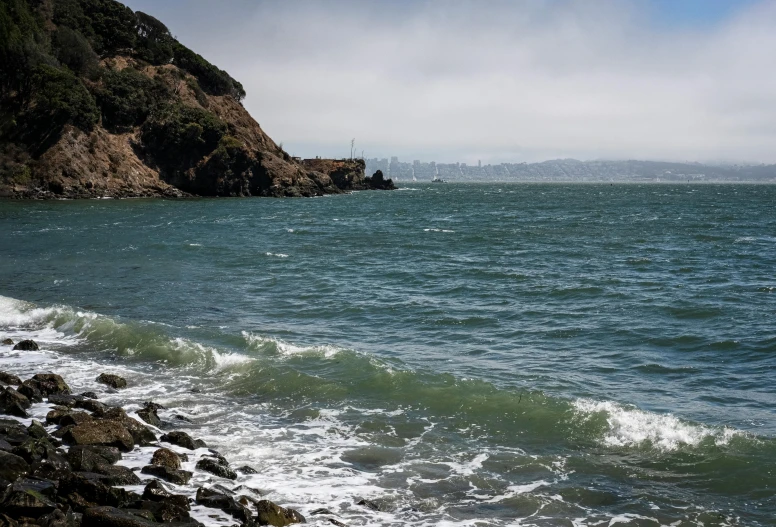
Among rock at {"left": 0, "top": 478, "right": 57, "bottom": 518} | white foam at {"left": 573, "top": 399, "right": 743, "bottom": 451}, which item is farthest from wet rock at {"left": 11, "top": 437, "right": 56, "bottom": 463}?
white foam at {"left": 573, "top": 399, "right": 743, "bottom": 451}

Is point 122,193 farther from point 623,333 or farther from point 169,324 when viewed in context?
point 623,333

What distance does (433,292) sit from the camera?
2736 centimetres

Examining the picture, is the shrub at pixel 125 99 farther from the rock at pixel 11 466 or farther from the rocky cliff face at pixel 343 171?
the rock at pixel 11 466

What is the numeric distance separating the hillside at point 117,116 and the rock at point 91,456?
2818 inches

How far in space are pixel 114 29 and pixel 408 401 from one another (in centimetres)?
9802

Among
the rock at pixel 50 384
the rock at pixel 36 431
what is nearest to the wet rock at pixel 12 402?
the rock at pixel 50 384

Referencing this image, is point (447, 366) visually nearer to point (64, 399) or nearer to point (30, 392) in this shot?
point (64, 399)

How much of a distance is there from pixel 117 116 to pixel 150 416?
83.7m

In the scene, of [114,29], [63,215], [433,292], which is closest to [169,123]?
[114,29]

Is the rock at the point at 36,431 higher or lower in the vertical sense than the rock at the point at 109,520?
A: lower

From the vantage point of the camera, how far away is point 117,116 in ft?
289

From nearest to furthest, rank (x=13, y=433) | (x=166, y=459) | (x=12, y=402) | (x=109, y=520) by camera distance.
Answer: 1. (x=109, y=520)
2. (x=166, y=459)
3. (x=13, y=433)
4. (x=12, y=402)

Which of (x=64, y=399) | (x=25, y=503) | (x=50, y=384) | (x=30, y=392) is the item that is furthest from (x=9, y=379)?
(x=25, y=503)

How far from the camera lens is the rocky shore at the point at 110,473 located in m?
8.17
